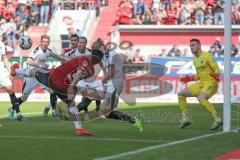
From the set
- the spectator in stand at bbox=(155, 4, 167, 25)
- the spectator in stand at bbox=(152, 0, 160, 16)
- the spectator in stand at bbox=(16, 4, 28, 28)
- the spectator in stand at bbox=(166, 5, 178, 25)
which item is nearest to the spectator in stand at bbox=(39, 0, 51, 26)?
the spectator in stand at bbox=(16, 4, 28, 28)

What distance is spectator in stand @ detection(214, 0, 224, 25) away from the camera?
3662 cm

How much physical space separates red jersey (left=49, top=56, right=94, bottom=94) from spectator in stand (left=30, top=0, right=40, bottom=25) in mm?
25932

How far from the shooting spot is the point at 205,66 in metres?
17.2

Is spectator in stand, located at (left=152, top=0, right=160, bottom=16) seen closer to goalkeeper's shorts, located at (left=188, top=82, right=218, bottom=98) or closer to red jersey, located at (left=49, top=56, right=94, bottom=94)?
goalkeeper's shorts, located at (left=188, top=82, right=218, bottom=98)

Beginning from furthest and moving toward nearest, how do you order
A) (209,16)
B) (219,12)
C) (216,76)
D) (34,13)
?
(34,13) → (209,16) → (219,12) → (216,76)

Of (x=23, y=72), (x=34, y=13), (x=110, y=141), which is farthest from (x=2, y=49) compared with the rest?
(x=34, y=13)

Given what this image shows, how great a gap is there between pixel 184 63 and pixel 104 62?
1418 cm

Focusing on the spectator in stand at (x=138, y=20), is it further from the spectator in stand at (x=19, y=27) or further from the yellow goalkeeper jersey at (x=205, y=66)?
the yellow goalkeeper jersey at (x=205, y=66)

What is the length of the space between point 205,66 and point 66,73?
3.83m

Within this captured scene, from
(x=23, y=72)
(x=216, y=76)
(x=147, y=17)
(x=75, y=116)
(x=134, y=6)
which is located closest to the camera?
(x=75, y=116)

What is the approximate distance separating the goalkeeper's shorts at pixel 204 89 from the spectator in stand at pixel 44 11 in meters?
24.2

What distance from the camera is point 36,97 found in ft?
99.9

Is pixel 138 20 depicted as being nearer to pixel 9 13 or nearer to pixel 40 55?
pixel 9 13

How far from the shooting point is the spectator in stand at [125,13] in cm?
3872
